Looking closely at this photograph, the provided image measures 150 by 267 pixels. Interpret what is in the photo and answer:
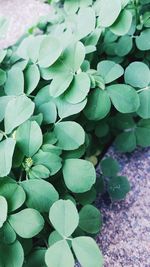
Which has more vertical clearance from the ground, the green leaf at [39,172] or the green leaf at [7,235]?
the green leaf at [39,172]

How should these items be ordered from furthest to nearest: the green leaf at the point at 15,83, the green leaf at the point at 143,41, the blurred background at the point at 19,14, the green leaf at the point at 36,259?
the blurred background at the point at 19,14
the green leaf at the point at 143,41
the green leaf at the point at 15,83
the green leaf at the point at 36,259

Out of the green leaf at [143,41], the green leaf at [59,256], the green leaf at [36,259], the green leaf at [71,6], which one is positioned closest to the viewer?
the green leaf at [59,256]

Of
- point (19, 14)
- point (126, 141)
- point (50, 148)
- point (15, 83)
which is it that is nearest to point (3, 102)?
point (15, 83)

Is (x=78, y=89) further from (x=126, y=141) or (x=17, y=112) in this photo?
(x=126, y=141)

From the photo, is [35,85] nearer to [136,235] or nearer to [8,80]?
[8,80]

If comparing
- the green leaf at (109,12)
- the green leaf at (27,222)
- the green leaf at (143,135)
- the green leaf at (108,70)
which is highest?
the green leaf at (109,12)

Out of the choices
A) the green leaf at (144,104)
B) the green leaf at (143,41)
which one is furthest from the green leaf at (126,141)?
the green leaf at (143,41)

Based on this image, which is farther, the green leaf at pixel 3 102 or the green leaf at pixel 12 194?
the green leaf at pixel 3 102

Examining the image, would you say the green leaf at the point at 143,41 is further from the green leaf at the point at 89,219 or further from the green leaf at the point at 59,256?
the green leaf at the point at 59,256
